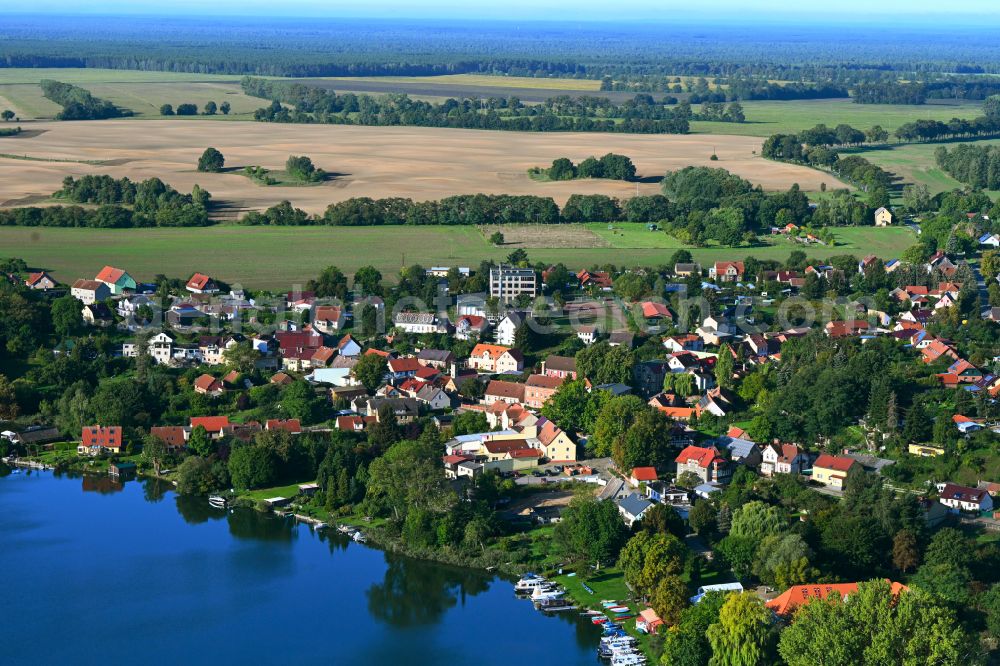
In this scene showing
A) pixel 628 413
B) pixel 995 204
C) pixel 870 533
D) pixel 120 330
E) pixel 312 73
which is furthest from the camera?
pixel 312 73

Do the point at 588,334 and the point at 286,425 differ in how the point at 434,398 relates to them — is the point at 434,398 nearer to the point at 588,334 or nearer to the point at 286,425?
the point at 286,425

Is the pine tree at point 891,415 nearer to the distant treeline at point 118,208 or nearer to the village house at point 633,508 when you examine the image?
the village house at point 633,508

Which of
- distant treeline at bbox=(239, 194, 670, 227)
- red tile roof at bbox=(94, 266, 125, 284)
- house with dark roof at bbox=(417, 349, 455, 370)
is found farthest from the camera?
distant treeline at bbox=(239, 194, 670, 227)

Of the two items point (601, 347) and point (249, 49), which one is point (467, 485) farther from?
point (249, 49)

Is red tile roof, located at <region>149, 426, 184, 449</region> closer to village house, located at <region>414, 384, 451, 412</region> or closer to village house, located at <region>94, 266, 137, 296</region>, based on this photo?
village house, located at <region>414, 384, 451, 412</region>

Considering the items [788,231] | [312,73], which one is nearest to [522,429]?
[788,231]

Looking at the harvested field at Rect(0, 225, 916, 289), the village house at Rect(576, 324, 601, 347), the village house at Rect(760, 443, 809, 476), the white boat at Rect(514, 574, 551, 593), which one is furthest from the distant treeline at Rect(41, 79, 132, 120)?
the white boat at Rect(514, 574, 551, 593)

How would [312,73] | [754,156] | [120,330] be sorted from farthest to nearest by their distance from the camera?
[312,73]
[754,156]
[120,330]

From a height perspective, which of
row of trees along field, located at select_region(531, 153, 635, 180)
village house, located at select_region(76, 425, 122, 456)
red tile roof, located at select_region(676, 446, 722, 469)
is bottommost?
village house, located at select_region(76, 425, 122, 456)
